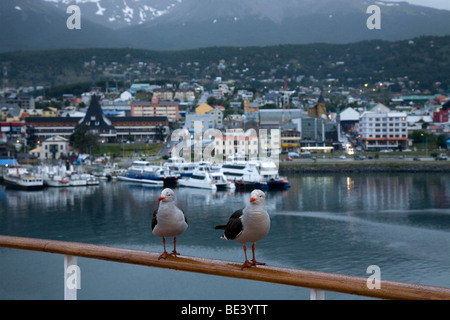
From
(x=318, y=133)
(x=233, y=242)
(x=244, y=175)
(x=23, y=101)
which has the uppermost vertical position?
(x=23, y=101)

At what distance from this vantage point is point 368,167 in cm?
1788

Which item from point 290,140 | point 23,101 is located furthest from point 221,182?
point 23,101

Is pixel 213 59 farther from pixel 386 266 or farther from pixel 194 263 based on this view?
pixel 194 263

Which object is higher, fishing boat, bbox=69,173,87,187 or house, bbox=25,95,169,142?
house, bbox=25,95,169,142

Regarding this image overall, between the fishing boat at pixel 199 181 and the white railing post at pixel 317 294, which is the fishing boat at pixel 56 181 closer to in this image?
the fishing boat at pixel 199 181

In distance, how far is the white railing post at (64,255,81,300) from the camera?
104cm

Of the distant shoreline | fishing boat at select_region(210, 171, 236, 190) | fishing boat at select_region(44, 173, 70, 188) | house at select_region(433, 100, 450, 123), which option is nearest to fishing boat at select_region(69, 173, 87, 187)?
fishing boat at select_region(44, 173, 70, 188)

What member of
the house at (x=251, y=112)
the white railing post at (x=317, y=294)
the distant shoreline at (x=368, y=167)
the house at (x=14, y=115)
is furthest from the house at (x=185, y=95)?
the white railing post at (x=317, y=294)

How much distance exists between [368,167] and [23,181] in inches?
405

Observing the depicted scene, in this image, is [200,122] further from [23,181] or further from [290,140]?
[23,181]

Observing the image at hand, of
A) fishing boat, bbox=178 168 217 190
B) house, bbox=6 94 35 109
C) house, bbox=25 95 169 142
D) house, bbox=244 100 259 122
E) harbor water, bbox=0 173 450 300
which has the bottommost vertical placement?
harbor water, bbox=0 173 450 300

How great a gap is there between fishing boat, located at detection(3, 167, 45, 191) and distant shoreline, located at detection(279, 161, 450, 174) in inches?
287

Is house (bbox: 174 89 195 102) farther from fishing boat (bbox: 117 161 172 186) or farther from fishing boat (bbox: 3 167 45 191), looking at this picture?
fishing boat (bbox: 3 167 45 191)
